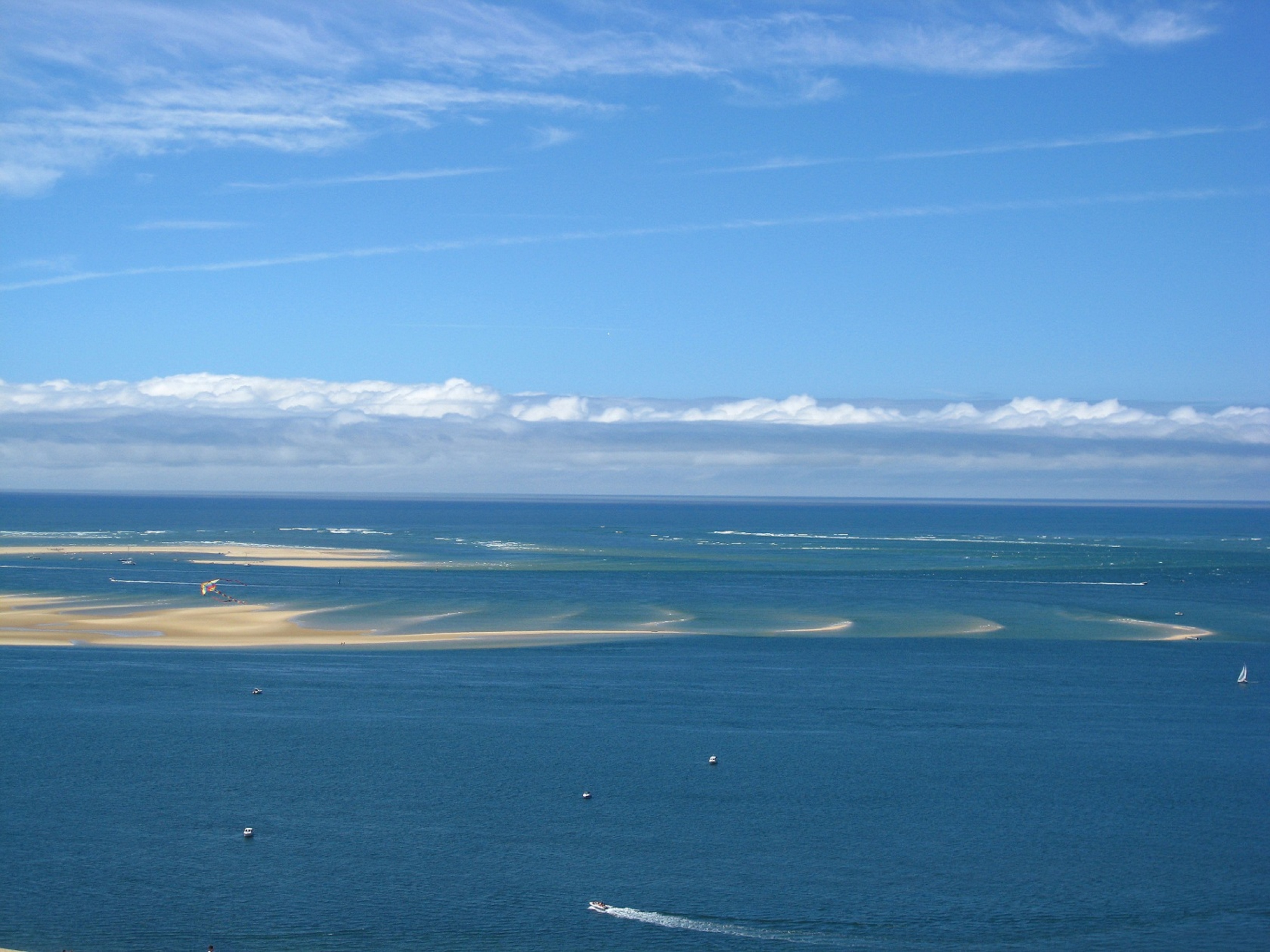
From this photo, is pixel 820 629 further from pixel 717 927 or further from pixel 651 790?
pixel 717 927

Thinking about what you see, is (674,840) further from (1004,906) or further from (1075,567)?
(1075,567)

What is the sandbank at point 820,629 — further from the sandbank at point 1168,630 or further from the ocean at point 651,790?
the sandbank at point 1168,630

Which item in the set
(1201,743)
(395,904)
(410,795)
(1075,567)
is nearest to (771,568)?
(1075,567)

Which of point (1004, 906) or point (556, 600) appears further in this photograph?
point (556, 600)

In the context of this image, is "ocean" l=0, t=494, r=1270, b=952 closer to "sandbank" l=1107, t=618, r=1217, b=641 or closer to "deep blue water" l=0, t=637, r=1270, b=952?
"deep blue water" l=0, t=637, r=1270, b=952

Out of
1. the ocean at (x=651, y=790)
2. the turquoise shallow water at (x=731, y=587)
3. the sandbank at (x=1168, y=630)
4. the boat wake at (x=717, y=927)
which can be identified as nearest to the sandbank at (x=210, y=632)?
the turquoise shallow water at (x=731, y=587)

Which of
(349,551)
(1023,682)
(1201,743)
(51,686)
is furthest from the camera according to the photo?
(349,551)
